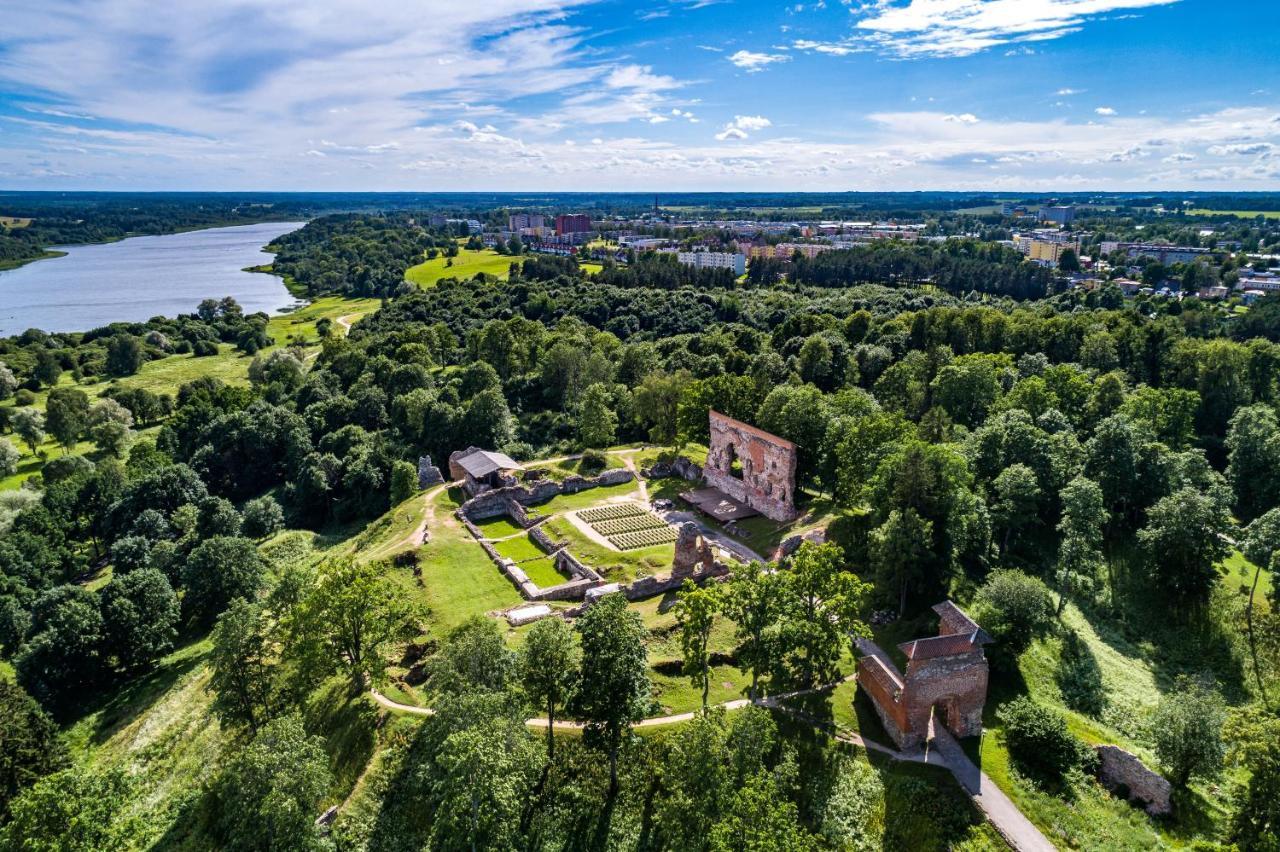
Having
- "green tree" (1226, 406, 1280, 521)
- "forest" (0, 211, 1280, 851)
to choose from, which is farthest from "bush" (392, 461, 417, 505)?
"green tree" (1226, 406, 1280, 521)

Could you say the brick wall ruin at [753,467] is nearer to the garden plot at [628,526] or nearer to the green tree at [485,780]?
the garden plot at [628,526]

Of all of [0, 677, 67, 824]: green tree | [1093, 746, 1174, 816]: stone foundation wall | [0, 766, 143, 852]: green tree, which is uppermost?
[0, 766, 143, 852]: green tree

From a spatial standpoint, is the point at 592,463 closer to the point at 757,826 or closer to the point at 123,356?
the point at 757,826

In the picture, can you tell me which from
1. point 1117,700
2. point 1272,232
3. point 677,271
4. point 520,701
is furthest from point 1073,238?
point 520,701

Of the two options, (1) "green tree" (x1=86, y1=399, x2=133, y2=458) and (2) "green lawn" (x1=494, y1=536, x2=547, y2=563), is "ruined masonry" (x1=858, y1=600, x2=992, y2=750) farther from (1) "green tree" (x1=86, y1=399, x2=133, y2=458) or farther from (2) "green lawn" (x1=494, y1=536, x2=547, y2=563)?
(1) "green tree" (x1=86, y1=399, x2=133, y2=458)

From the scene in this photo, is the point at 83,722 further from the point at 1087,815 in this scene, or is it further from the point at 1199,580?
the point at 1199,580

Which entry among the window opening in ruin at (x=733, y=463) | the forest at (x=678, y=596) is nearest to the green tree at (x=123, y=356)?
the forest at (x=678, y=596)
